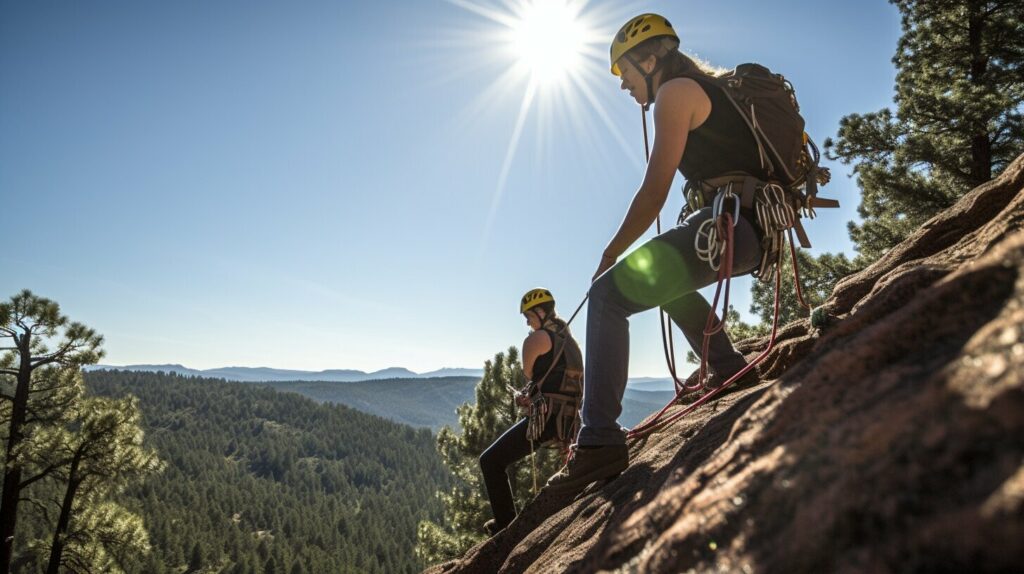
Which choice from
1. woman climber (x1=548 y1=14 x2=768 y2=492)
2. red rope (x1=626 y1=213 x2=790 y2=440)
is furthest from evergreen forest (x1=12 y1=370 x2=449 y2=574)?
woman climber (x1=548 y1=14 x2=768 y2=492)

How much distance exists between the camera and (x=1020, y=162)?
323 centimetres

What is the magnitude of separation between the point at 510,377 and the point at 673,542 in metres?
19.4

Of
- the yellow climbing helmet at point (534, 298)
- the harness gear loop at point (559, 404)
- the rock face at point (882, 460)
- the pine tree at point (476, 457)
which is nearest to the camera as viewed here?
the rock face at point (882, 460)

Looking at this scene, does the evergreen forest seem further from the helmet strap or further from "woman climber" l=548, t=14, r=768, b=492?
the helmet strap

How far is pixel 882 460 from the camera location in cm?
100

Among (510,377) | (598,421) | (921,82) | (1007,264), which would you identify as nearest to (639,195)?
(598,421)

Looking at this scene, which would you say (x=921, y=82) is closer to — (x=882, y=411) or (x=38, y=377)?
(x=882, y=411)

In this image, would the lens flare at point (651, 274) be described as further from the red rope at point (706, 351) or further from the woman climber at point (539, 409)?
the woman climber at point (539, 409)

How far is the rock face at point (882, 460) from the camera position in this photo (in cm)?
80

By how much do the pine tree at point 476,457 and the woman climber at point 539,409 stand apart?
1377cm

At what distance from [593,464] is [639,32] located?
264 centimetres

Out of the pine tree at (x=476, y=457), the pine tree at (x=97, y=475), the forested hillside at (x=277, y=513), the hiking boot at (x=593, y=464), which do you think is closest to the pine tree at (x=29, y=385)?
the pine tree at (x=97, y=475)

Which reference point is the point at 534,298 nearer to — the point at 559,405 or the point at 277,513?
the point at 559,405

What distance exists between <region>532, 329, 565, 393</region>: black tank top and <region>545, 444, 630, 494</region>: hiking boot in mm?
1566
